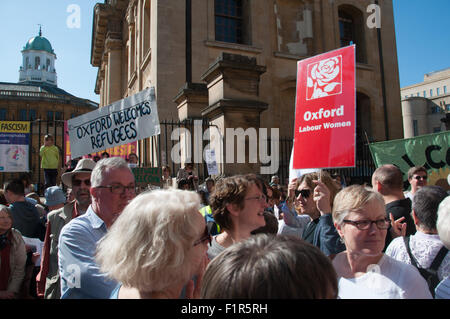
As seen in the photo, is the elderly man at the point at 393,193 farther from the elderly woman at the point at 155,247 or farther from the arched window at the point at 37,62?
the arched window at the point at 37,62

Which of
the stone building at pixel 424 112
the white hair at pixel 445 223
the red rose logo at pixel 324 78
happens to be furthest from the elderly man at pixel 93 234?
the stone building at pixel 424 112

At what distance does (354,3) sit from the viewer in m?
18.2

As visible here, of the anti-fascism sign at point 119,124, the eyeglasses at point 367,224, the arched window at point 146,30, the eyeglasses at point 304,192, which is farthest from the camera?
the arched window at point 146,30

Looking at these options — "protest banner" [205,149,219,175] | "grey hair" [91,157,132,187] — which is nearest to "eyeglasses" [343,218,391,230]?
"grey hair" [91,157,132,187]

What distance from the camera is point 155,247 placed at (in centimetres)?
150

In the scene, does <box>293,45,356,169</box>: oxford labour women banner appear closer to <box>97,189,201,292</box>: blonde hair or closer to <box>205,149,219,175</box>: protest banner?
<box>97,189,201,292</box>: blonde hair

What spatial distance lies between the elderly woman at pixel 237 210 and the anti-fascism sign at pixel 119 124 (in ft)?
11.8

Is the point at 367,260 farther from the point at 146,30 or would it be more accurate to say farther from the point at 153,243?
the point at 146,30

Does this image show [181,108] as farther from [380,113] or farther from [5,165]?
[380,113]

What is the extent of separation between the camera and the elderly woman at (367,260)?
194cm

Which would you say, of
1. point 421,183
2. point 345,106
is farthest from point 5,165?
point 421,183

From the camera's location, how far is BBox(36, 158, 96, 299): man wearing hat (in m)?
3.28
